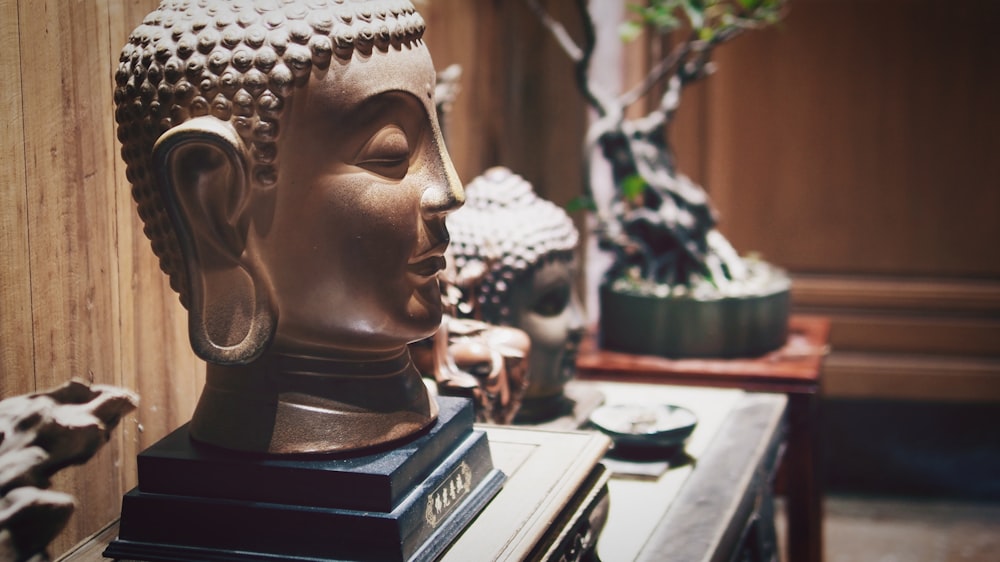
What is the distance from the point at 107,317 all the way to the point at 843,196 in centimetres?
305

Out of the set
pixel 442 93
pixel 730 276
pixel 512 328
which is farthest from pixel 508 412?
pixel 730 276

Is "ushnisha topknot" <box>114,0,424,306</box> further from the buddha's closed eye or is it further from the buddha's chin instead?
the buddha's chin

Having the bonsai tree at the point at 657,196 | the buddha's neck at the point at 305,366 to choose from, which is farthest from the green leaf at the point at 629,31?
the buddha's neck at the point at 305,366

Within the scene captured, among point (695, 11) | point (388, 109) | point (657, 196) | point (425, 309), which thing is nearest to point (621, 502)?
point (425, 309)

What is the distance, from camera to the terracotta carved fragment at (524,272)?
216 cm

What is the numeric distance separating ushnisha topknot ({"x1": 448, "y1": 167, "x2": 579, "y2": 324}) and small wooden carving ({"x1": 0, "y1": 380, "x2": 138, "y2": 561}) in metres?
0.75

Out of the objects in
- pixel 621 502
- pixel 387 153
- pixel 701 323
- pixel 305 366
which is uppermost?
pixel 387 153

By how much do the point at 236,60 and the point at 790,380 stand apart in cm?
177

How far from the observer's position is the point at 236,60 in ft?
4.26

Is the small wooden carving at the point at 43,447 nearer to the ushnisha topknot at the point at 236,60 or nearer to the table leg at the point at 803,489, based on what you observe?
the ushnisha topknot at the point at 236,60

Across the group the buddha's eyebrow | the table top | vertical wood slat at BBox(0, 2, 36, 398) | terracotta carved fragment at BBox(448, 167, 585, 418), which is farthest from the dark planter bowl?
vertical wood slat at BBox(0, 2, 36, 398)

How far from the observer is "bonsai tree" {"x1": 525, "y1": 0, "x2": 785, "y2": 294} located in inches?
115

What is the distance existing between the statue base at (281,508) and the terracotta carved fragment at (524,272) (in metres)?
0.73

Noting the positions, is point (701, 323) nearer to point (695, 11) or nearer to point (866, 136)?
point (695, 11)
